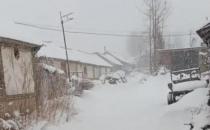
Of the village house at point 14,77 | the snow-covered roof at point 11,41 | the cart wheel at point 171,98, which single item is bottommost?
the cart wheel at point 171,98

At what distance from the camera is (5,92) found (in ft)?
44.7

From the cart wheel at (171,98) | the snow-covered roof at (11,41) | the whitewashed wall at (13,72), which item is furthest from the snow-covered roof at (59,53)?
the cart wheel at (171,98)

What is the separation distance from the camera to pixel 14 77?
14.5 meters

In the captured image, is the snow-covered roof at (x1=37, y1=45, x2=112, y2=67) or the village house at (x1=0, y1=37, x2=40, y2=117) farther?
the snow-covered roof at (x1=37, y1=45, x2=112, y2=67)

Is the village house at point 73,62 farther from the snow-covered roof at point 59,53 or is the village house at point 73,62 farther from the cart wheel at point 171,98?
the cart wheel at point 171,98

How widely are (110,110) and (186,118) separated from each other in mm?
9133

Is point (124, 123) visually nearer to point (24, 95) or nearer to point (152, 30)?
point (24, 95)

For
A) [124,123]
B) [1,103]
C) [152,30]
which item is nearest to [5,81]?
[1,103]

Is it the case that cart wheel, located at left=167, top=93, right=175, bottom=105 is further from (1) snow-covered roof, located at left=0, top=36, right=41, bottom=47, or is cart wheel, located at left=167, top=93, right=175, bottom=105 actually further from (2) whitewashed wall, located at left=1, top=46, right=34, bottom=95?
(1) snow-covered roof, located at left=0, top=36, right=41, bottom=47

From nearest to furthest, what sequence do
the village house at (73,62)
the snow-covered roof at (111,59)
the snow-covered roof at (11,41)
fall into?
the snow-covered roof at (11,41) → the village house at (73,62) → the snow-covered roof at (111,59)

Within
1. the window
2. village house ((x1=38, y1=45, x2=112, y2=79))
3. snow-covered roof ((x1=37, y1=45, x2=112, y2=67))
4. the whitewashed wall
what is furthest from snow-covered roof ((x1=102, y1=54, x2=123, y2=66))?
the whitewashed wall

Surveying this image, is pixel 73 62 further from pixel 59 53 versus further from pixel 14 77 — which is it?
pixel 14 77

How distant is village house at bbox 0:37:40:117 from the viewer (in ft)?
43.6

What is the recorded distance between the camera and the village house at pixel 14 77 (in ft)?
43.6
